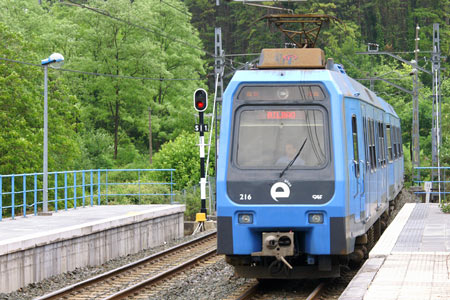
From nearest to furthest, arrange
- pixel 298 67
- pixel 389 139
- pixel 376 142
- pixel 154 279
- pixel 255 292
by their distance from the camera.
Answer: pixel 255 292, pixel 298 67, pixel 154 279, pixel 376 142, pixel 389 139

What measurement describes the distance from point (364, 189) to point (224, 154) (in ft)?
8.65

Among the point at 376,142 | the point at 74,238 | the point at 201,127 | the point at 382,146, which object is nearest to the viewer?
the point at 376,142

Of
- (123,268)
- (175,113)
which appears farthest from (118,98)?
(123,268)

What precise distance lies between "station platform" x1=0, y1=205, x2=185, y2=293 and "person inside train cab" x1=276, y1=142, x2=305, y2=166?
4746 millimetres

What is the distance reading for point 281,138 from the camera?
12.2 meters

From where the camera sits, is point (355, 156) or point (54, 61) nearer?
point (355, 156)

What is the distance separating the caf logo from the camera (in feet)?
39.2

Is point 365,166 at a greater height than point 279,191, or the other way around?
point 365,166

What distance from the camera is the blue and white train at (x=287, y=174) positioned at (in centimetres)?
1188

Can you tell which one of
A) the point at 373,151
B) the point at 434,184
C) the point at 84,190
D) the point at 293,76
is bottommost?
the point at 434,184

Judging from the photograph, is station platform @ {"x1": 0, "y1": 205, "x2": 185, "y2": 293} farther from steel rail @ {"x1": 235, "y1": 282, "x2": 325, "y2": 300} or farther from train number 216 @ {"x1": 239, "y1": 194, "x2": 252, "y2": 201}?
train number 216 @ {"x1": 239, "y1": 194, "x2": 252, "y2": 201}

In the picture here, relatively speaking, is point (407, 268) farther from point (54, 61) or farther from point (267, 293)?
point (54, 61)

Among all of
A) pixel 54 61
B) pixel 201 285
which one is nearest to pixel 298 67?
pixel 201 285

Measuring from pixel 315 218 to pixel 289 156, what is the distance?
0.92m
